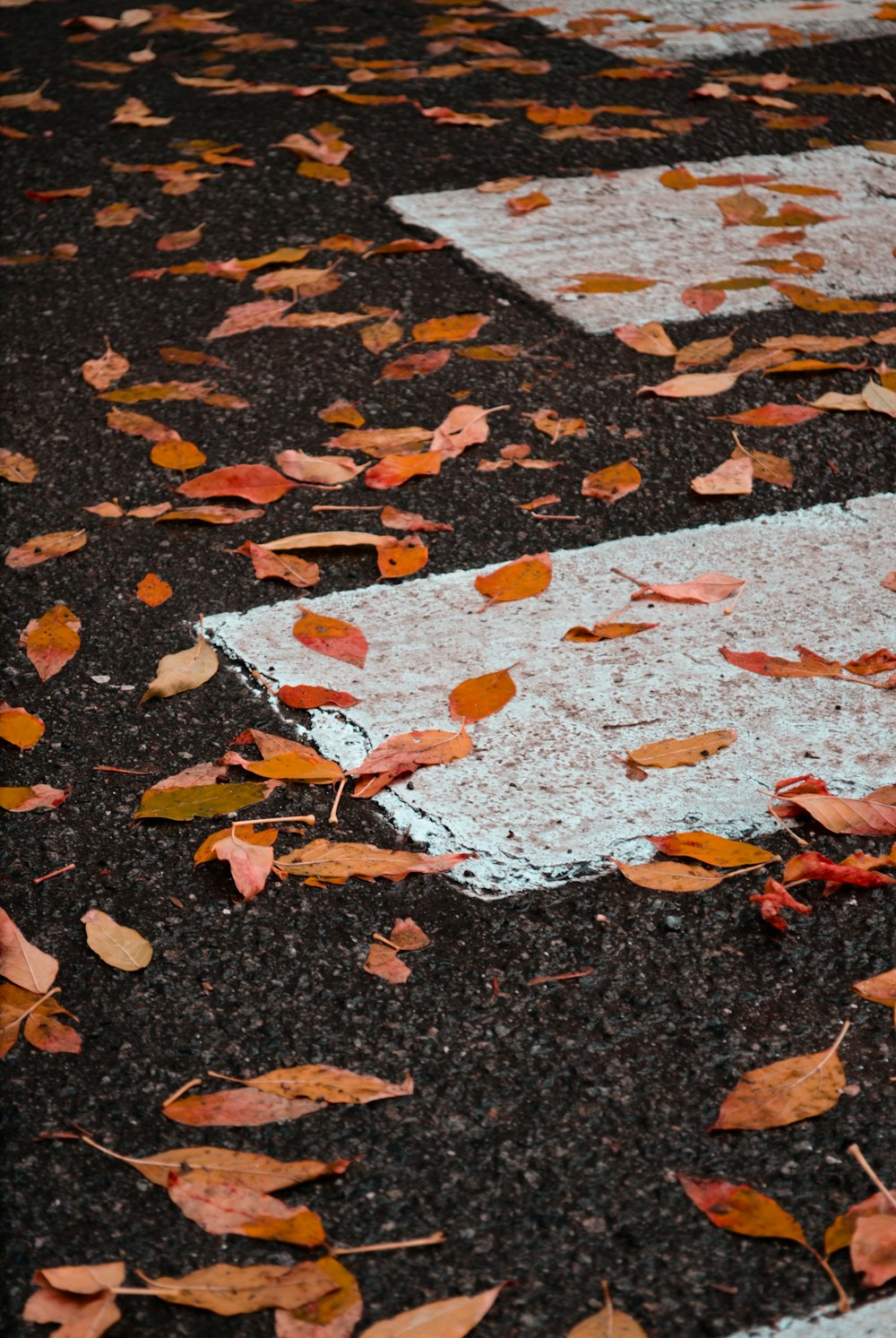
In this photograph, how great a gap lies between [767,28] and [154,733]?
3919mm

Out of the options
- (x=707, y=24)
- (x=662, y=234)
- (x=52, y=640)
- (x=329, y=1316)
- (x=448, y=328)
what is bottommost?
(x=329, y=1316)

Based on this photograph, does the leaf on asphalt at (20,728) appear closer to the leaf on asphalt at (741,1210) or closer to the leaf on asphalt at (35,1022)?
the leaf on asphalt at (35,1022)

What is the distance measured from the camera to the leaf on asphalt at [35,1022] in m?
1.47

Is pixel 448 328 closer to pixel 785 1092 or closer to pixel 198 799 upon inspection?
pixel 198 799

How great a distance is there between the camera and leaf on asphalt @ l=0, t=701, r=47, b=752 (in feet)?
6.23

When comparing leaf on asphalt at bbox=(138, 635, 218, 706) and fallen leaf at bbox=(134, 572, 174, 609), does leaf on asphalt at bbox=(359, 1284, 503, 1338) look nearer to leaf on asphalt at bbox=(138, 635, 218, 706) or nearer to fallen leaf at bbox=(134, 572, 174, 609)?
leaf on asphalt at bbox=(138, 635, 218, 706)

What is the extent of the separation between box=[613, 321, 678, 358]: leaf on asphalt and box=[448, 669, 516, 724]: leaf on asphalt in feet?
3.61

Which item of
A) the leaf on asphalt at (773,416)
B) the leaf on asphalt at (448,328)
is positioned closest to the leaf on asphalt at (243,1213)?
the leaf on asphalt at (773,416)

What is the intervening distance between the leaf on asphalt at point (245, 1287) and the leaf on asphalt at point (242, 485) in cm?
145

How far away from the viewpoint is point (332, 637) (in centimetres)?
205

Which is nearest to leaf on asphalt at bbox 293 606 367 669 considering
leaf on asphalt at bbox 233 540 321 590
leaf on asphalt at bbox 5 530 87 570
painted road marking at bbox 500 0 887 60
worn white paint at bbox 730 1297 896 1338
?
leaf on asphalt at bbox 233 540 321 590

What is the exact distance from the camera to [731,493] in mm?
2385

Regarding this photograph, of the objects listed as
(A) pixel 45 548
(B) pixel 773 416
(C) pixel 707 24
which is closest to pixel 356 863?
(A) pixel 45 548

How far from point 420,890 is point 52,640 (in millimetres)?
787
